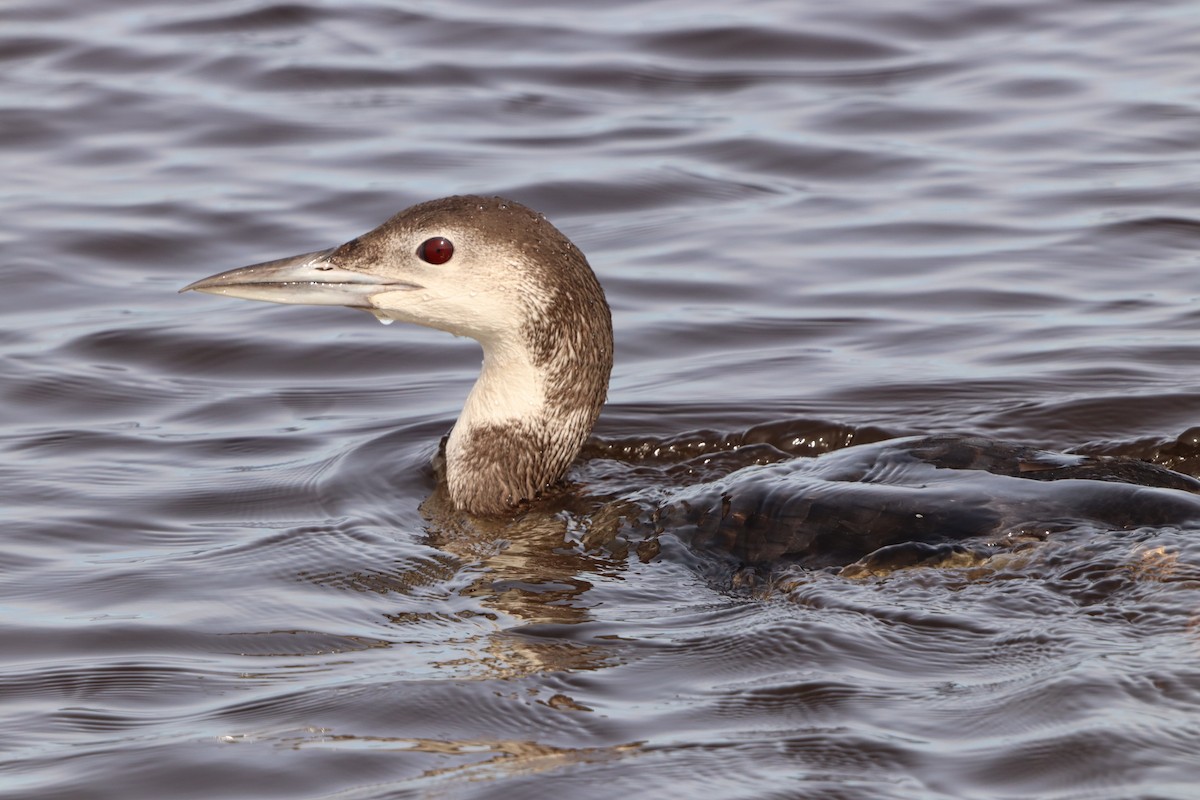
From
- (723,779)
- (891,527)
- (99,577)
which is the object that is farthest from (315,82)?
(723,779)

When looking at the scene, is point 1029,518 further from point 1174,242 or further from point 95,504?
point 1174,242

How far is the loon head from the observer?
598 centimetres

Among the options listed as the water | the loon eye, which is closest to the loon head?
the loon eye

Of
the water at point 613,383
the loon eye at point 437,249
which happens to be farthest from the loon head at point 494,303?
the water at point 613,383

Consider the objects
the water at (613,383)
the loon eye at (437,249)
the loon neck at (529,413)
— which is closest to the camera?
the water at (613,383)

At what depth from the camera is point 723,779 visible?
4035 mm

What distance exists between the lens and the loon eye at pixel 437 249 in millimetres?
5980

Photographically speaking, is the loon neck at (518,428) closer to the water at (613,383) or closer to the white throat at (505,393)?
the white throat at (505,393)

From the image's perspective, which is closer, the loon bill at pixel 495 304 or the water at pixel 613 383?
the water at pixel 613 383

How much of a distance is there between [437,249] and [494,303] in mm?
248

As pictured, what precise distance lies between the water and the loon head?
0.30 meters

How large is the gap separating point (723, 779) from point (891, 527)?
1272 mm

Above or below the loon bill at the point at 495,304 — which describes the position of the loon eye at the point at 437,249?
above

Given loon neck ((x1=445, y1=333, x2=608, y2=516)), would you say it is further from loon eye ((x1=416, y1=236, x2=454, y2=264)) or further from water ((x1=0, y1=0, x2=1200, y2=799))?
loon eye ((x1=416, y1=236, x2=454, y2=264))
